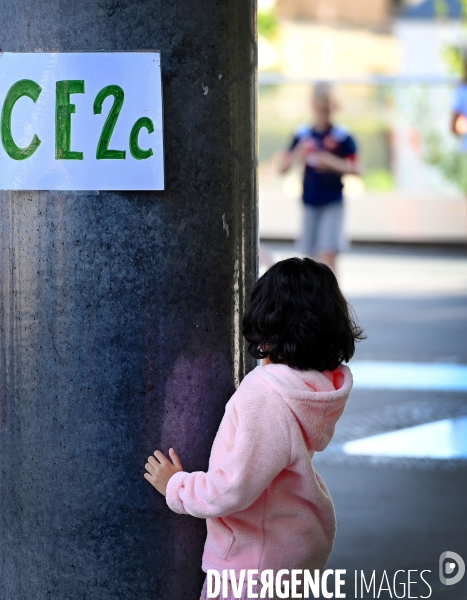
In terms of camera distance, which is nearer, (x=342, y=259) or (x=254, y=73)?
(x=254, y=73)

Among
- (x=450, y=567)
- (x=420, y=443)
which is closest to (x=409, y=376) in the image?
(x=420, y=443)

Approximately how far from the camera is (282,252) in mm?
16141

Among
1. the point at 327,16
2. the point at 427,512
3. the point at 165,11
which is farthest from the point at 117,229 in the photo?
the point at 327,16

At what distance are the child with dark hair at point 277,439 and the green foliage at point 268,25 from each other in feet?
56.8

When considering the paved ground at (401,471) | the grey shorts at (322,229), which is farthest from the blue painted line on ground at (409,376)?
the grey shorts at (322,229)

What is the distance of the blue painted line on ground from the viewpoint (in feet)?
24.6

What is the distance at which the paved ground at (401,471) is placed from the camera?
442 centimetres

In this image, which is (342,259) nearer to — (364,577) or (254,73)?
(364,577)

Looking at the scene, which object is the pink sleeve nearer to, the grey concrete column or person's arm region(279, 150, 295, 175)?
the grey concrete column

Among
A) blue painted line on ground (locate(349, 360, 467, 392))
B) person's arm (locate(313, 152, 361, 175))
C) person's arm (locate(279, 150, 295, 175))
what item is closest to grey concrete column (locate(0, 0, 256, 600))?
blue painted line on ground (locate(349, 360, 467, 392))

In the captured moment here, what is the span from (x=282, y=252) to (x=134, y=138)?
13564 millimetres

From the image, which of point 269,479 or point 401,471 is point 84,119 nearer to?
point 269,479

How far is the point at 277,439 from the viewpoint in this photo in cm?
257

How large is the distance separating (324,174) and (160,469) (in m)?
7.41
